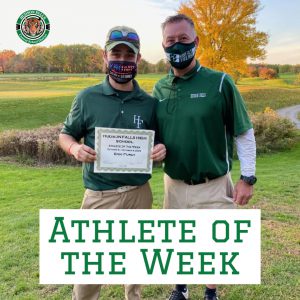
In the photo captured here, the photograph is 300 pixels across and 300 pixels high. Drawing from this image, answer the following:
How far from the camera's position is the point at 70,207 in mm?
7301

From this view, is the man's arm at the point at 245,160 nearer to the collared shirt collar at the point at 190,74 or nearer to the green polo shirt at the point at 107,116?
the collared shirt collar at the point at 190,74

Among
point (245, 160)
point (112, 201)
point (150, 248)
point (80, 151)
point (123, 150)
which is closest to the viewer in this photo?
point (80, 151)

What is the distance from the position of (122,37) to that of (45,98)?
25313 millimetres

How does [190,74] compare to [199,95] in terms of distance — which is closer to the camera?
[199,95]

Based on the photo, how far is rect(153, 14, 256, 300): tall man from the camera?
10.7 feet

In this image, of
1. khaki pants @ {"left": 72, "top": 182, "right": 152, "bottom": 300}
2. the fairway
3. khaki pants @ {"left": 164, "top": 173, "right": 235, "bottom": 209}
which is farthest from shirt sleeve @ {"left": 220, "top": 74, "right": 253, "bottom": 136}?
the fairway

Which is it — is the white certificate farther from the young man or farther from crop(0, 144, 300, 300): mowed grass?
crop(0, 144, 300, 300): mowed grass

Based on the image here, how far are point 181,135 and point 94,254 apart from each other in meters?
1.31

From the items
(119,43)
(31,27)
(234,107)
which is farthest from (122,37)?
(31,27)

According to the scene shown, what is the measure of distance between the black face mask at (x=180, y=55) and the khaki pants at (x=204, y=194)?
1.00 meters

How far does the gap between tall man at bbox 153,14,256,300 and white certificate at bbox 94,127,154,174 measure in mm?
250

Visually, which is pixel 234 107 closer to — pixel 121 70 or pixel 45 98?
pixel 121 70

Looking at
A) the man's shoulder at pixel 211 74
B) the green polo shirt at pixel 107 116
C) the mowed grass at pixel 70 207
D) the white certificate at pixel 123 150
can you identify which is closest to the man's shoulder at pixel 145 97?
the green polo shirt at pixel 107 116

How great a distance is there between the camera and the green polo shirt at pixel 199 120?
10.7 feet
